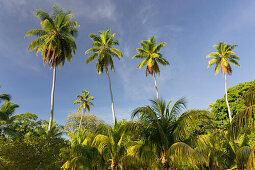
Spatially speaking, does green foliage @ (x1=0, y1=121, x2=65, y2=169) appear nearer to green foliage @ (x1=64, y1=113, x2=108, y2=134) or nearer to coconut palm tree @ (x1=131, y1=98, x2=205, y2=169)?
coconut palm tree @ (x1=131, y1=98, x2=205, y2=169)

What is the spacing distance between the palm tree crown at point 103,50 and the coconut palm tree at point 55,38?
3564 millimetres

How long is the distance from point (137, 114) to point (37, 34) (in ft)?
56.6

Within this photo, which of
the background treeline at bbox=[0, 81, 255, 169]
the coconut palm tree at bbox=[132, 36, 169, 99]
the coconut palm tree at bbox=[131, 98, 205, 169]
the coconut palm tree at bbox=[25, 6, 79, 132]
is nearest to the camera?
Answer: the background treeline at bbox=[0, 81, 255, 169]

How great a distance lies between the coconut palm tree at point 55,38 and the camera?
750 inches

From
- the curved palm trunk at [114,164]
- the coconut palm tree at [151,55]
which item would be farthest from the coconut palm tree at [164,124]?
the coconut palm tree at [151,55]

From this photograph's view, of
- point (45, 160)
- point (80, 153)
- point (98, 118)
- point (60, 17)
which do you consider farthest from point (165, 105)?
point (98, 118)

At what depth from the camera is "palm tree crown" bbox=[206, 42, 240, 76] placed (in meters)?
30.8

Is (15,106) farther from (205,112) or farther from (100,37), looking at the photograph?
(205,112)

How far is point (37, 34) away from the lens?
2006cm

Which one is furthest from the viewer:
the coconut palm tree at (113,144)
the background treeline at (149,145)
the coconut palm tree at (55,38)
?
the coconut palm tree at (55,38)

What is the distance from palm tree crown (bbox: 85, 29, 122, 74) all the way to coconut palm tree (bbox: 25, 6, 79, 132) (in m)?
3.56

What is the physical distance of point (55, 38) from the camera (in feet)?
64.0

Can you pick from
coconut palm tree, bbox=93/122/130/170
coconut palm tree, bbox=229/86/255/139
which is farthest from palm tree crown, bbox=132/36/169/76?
coconut palm tree, bbox=229/86/255/139

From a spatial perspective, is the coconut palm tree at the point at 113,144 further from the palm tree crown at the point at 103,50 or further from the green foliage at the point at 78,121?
the green foliage at the point at 78,121
